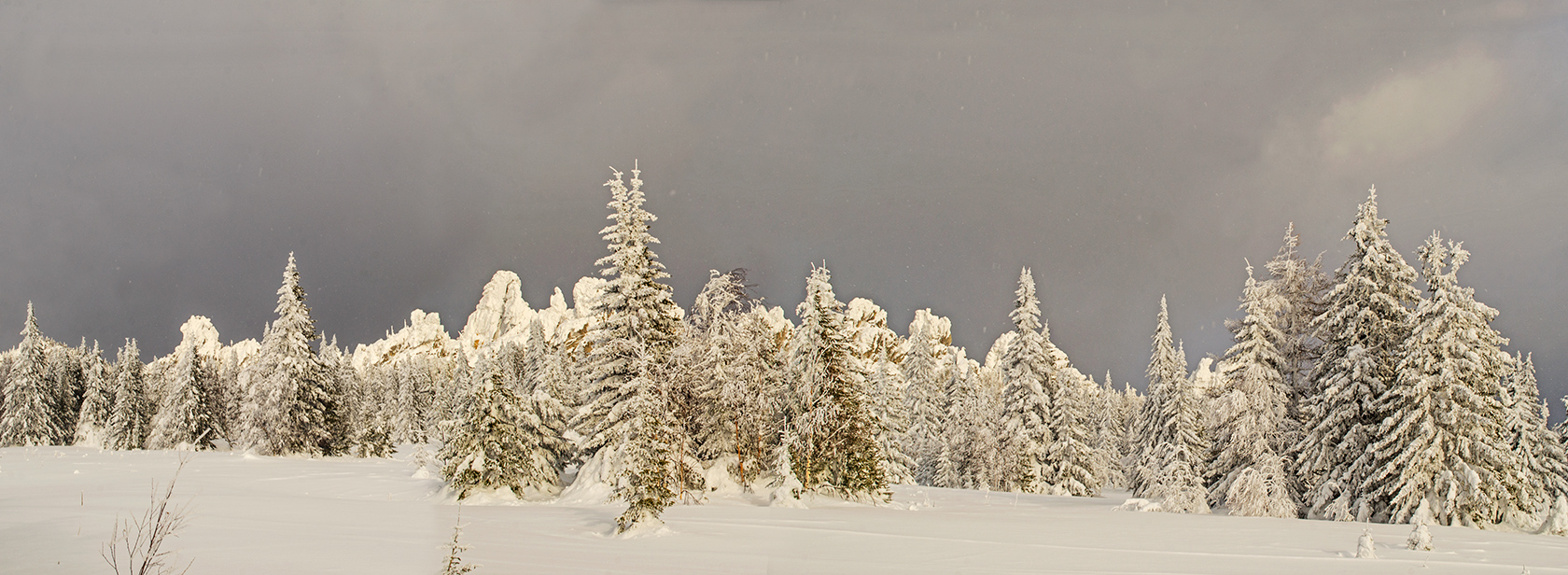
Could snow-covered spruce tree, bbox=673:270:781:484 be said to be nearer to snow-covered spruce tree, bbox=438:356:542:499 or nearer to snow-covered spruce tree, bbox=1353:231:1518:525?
snow-covered spruce tree, bbox=438:356:542:499

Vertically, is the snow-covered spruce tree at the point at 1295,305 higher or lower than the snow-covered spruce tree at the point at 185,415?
higher

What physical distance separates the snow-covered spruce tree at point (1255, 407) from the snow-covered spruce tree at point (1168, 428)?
6.01 ft

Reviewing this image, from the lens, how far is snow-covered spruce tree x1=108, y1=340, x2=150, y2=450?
56225 mm

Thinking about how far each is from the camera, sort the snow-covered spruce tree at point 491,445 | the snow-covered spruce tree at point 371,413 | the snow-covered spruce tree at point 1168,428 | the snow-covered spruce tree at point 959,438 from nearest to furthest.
Answer: the snow-covered spruce tree at point 491,445 < the snow-covered spruce tree at point 1168,428 < the snow-covered spruce tree at point 959,438 < the snow-covered spruce tree at point 371,413

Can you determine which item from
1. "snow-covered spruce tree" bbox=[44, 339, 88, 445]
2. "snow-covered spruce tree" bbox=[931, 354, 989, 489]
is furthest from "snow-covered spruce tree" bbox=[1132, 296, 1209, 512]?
"snow-covered spruce tree" bbox=[44, 339, 88, 445]

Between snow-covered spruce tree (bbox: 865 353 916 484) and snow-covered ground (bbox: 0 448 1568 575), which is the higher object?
snow-covered spruce tree (bbox: 865 353 916 484)

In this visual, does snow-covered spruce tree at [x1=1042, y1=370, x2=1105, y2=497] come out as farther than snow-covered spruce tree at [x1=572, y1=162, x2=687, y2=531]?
Yes

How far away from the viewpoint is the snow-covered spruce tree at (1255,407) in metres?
24.1

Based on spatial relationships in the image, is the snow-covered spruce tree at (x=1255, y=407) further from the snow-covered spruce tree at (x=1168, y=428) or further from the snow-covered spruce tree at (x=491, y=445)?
the snow-covered spruce tree at (x=491, y=445)

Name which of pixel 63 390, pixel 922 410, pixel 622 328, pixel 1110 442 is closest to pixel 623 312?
pixel 622 328

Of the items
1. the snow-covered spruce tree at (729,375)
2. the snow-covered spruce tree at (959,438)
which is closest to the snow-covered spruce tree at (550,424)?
the snow-covered spruce tree at (729,375)

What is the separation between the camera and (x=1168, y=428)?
36.0 m

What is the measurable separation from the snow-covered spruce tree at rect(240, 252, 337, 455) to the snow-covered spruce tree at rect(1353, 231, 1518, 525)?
45.1m

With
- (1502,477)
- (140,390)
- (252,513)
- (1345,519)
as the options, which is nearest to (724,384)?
(252,513)
